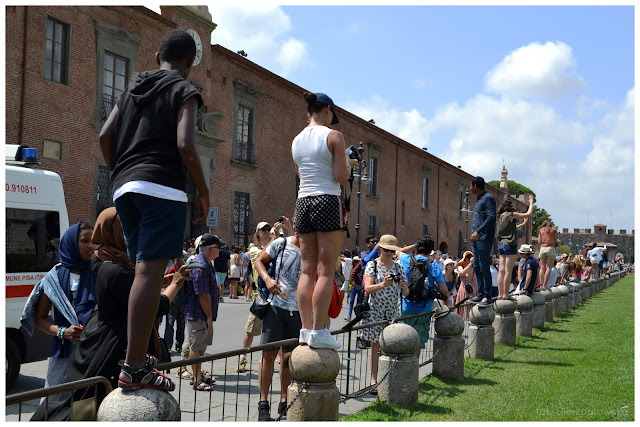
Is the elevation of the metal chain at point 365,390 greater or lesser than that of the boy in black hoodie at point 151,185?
lesser

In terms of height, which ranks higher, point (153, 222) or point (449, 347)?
point (153, 222)

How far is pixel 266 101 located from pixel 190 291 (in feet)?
77.3

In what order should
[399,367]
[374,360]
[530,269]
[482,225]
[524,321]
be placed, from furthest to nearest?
[530,269], [524,321], [482,225], [374,360], [399,367]

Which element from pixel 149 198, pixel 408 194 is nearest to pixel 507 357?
pixel 149 198

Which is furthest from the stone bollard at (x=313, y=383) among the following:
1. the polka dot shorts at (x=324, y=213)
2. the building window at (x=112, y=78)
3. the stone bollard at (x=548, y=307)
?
the building window at (x=112, y=78)

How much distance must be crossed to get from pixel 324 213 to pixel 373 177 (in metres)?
37.9

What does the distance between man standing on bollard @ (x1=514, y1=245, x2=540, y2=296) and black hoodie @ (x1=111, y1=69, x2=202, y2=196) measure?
13.0 meters

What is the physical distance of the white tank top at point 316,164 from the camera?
15.6 feet

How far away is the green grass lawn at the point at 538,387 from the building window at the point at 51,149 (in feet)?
44.2

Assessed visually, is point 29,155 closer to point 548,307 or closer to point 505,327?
point 505,327

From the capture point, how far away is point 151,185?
3.13 metres

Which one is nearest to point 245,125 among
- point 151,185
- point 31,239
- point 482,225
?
point 482,225

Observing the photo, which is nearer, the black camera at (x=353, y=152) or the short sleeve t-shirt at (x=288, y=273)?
the black camera at (x=353, y=152)

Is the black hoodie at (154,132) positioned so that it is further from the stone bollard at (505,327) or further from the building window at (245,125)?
the building window at (245,125)
